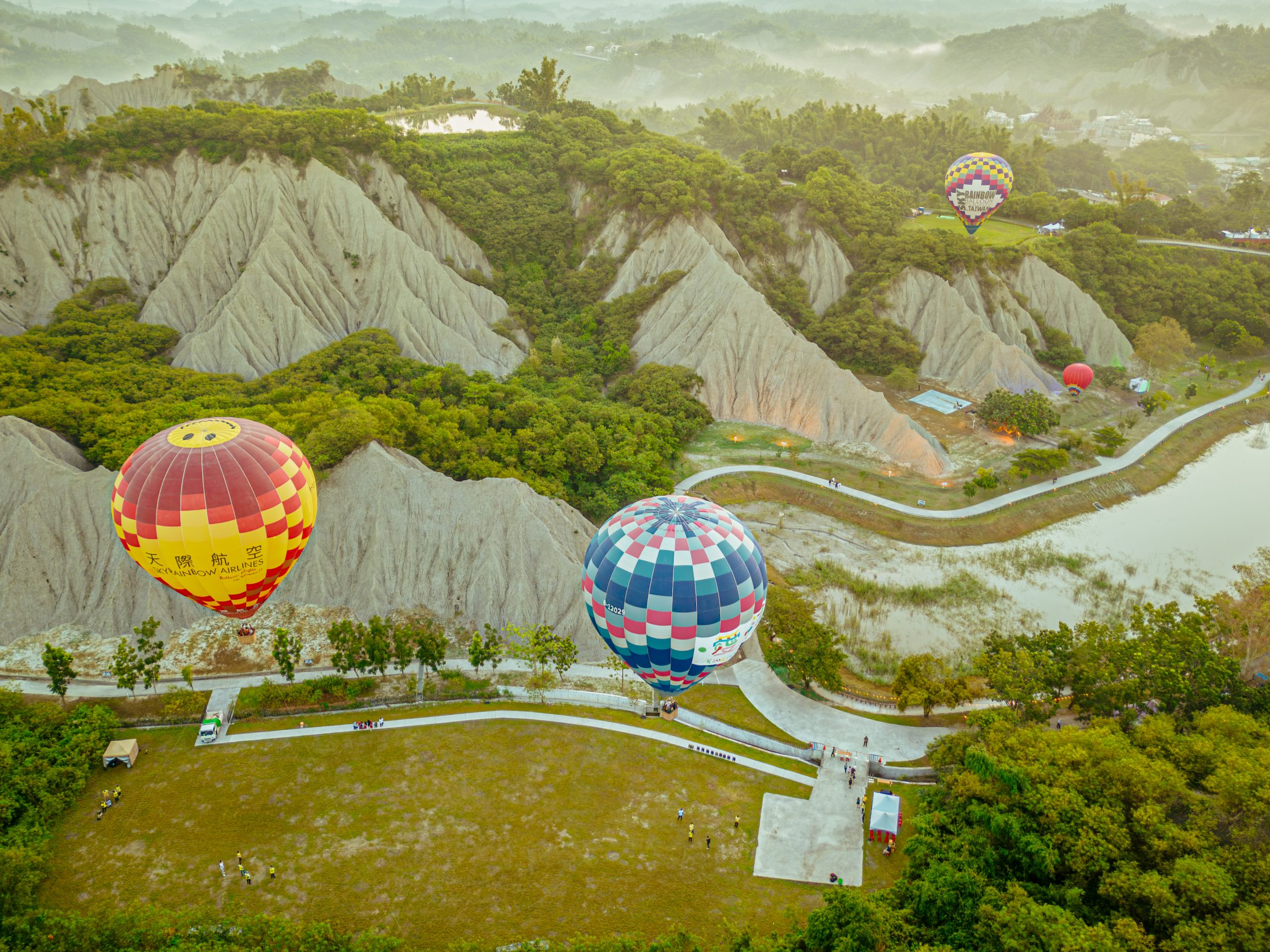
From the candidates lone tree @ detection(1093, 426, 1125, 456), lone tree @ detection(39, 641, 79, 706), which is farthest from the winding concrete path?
lone tree @ detection(1093, 426, 1125, 456)

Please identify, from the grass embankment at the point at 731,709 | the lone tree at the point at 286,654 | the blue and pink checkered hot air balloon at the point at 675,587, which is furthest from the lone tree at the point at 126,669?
the grass embankment at the point at 731,709

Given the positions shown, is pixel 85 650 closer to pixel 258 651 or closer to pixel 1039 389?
pixel 258 651

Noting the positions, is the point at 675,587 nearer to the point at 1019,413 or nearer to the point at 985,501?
the point at 985,501

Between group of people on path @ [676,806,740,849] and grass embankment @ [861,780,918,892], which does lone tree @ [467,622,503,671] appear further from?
grass embankment @ [861,780,918,892]

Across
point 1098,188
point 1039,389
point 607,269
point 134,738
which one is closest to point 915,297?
point 1039,389

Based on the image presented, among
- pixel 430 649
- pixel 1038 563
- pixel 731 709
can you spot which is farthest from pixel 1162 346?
pixel 430 649
